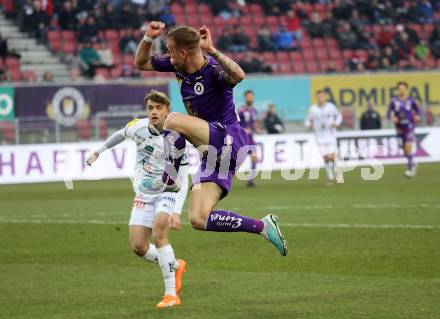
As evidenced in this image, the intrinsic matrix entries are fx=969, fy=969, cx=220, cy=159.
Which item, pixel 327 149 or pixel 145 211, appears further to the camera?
pixel 327 149

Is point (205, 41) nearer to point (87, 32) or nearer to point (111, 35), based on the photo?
point (87, 32)

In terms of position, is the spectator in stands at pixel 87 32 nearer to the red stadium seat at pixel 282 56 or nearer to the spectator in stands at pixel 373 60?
the red stadium seat at pixel 282 56

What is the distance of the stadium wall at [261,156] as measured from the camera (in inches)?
1003

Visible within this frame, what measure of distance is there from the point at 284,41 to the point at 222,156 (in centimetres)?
2596

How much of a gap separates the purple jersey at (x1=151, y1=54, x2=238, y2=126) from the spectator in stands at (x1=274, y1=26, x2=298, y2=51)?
83.4ft

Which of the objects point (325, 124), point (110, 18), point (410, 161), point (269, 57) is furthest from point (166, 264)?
point (269, 57)

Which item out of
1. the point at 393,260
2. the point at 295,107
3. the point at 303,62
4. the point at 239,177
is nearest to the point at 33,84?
the point at 239,177

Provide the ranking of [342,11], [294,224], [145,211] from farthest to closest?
[342,11] → [294,224] → [145,211]

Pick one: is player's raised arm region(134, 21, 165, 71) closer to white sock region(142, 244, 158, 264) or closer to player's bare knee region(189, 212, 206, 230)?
player's bare knee region(189, 212, 206, 230)

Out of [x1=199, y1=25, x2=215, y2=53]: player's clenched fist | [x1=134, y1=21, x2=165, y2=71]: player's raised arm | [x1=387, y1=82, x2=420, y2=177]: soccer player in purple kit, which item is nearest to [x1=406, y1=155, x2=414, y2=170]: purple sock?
[x1=387, y1=82, x2=420, y2=177]: soccer player in purple kit

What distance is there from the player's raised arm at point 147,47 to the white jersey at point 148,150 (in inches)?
48.5

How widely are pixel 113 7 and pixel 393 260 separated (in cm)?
2209

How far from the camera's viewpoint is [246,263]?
1205 centimetres

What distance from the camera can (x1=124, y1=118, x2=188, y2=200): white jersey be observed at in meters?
10.4
